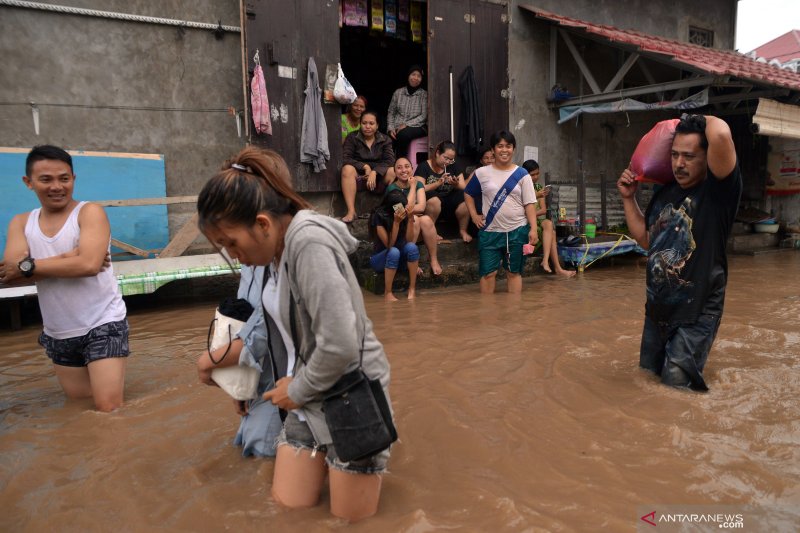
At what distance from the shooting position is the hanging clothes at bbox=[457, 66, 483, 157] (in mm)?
8945

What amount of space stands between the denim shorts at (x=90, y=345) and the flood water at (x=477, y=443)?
1.04 feet

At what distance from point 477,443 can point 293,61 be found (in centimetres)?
631

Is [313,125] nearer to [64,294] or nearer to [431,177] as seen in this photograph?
[431,177]

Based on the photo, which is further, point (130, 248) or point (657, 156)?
point (130, 248)

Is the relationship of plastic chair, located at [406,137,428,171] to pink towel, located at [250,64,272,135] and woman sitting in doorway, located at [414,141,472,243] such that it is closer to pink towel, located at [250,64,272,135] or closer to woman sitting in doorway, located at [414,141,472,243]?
woman sitting in doorway, located at [414,141,472,243]

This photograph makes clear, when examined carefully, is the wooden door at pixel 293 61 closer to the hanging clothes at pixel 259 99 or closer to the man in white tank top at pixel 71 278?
the hanging clothes at pixel 259 99

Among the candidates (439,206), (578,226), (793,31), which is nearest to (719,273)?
(439,206)

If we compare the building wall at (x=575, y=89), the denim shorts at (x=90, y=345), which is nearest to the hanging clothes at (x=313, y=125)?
the building wall at (x=575, y=89)

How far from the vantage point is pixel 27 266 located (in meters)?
3.20

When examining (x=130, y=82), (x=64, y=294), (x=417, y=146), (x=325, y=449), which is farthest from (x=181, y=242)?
(x=325, y=449)

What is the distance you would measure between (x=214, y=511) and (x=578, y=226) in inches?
325

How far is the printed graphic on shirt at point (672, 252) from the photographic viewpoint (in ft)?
11.1

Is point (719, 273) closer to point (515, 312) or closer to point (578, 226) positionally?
point (515, 312)

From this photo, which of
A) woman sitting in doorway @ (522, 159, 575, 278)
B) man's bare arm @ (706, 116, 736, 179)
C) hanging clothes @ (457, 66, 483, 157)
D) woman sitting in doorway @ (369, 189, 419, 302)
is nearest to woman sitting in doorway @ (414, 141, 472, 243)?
hanging clothes @ (457, 66, 483, 157)
